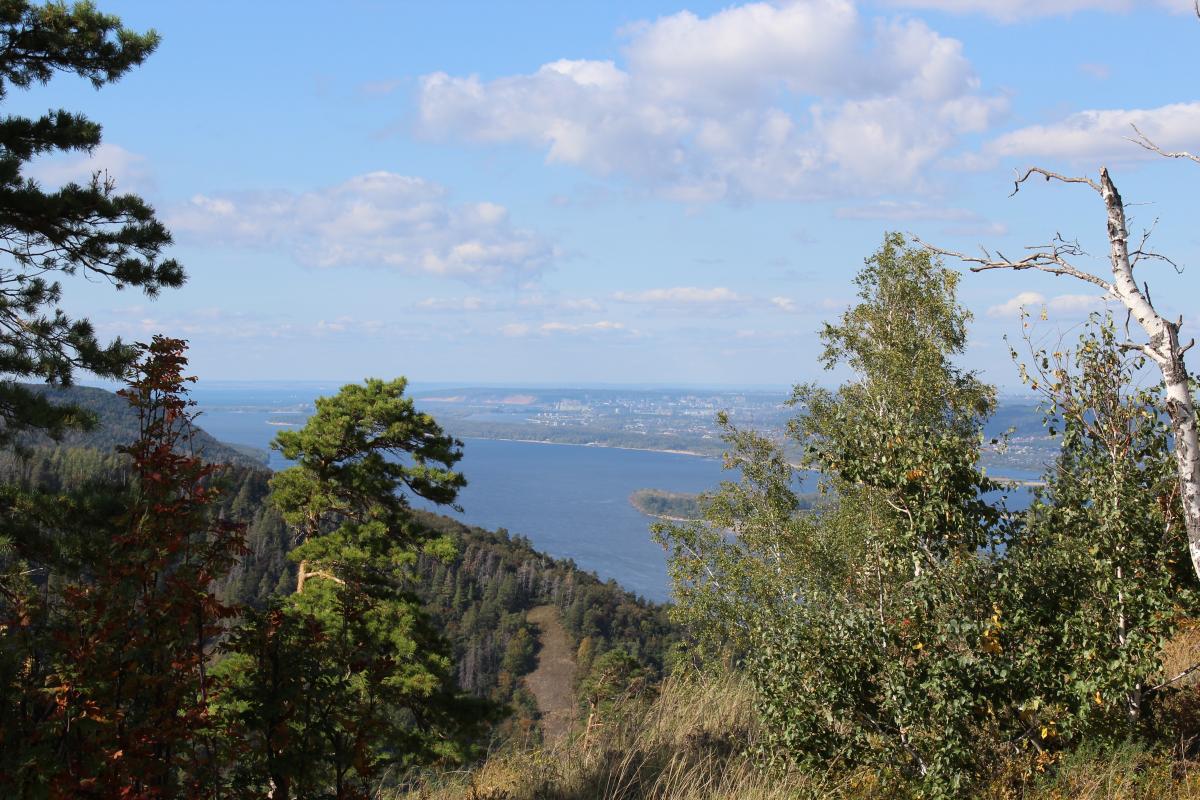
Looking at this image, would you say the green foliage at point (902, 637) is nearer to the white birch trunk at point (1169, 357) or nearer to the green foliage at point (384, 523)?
the white birch trunk at point (1169, 357)

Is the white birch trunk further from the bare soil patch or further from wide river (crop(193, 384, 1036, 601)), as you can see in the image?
wide river (crop(193, 384, 1036, 601))

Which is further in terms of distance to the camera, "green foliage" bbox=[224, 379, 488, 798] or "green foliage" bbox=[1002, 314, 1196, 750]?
"green foliage" bbox=[224, 379, 488, 798]

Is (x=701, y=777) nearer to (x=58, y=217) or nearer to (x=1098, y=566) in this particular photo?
(x=1098, y=566)

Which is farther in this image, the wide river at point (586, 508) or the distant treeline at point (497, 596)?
the wide river at point (586, 508)

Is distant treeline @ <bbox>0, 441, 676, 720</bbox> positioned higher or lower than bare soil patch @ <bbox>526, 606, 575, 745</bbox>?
higher

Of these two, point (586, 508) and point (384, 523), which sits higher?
point (384, 523)

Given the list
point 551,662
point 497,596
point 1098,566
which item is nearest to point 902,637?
point 1098,566

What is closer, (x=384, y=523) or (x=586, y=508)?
(x=384, y=523)

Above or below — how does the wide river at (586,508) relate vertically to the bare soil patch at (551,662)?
above

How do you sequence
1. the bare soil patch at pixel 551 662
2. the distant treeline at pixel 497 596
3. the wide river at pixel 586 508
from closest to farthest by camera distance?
the distant treeline at pixel 497 596 < the bare soil patch at pixel 551 662 < the wide river at pixel 586 508

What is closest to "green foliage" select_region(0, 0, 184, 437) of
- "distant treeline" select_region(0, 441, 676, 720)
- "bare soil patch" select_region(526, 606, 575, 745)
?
"distant treeline" select_region(0, 441, 676, 720)

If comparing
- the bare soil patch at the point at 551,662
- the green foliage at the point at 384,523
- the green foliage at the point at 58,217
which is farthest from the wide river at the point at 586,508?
the green foliage at the point at 58,217

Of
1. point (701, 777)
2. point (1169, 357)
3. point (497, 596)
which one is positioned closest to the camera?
point (1169, 357)

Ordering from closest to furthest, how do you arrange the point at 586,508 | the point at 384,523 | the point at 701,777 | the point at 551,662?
the point at 701,777
the point at 384,523
the point at 551,662
the point at 586,508
